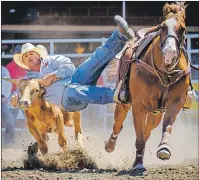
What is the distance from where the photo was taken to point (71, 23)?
13.0 m

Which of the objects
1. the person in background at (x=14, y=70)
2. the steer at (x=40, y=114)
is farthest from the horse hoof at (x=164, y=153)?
the person in background at (x=14, y=70)

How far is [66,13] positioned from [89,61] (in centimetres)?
611

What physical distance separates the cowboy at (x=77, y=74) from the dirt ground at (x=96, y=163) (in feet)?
1.84

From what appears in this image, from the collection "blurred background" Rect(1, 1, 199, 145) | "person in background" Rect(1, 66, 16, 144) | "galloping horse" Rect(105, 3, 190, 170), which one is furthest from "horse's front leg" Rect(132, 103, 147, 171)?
"blurred background" Rect(1, 1, 199, 145)

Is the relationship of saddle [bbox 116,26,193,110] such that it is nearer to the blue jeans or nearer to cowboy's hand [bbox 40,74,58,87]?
the blue jeans

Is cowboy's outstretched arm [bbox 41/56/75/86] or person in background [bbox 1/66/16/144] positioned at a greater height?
cowboy's outstretched arm [bbox 41/56/75/86]

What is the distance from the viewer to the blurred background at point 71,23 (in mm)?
11867

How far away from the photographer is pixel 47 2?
1302 centimetres

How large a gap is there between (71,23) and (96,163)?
18.7ft

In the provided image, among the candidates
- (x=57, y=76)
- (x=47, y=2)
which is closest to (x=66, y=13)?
(x=47, y=2)

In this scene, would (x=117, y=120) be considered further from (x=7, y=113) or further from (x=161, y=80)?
(x=7, y=113)

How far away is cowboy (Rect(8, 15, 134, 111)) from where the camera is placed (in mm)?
7066

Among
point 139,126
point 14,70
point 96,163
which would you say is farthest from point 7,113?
point 139,126

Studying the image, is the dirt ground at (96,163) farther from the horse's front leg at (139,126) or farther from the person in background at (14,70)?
the person in background at (14,70)
